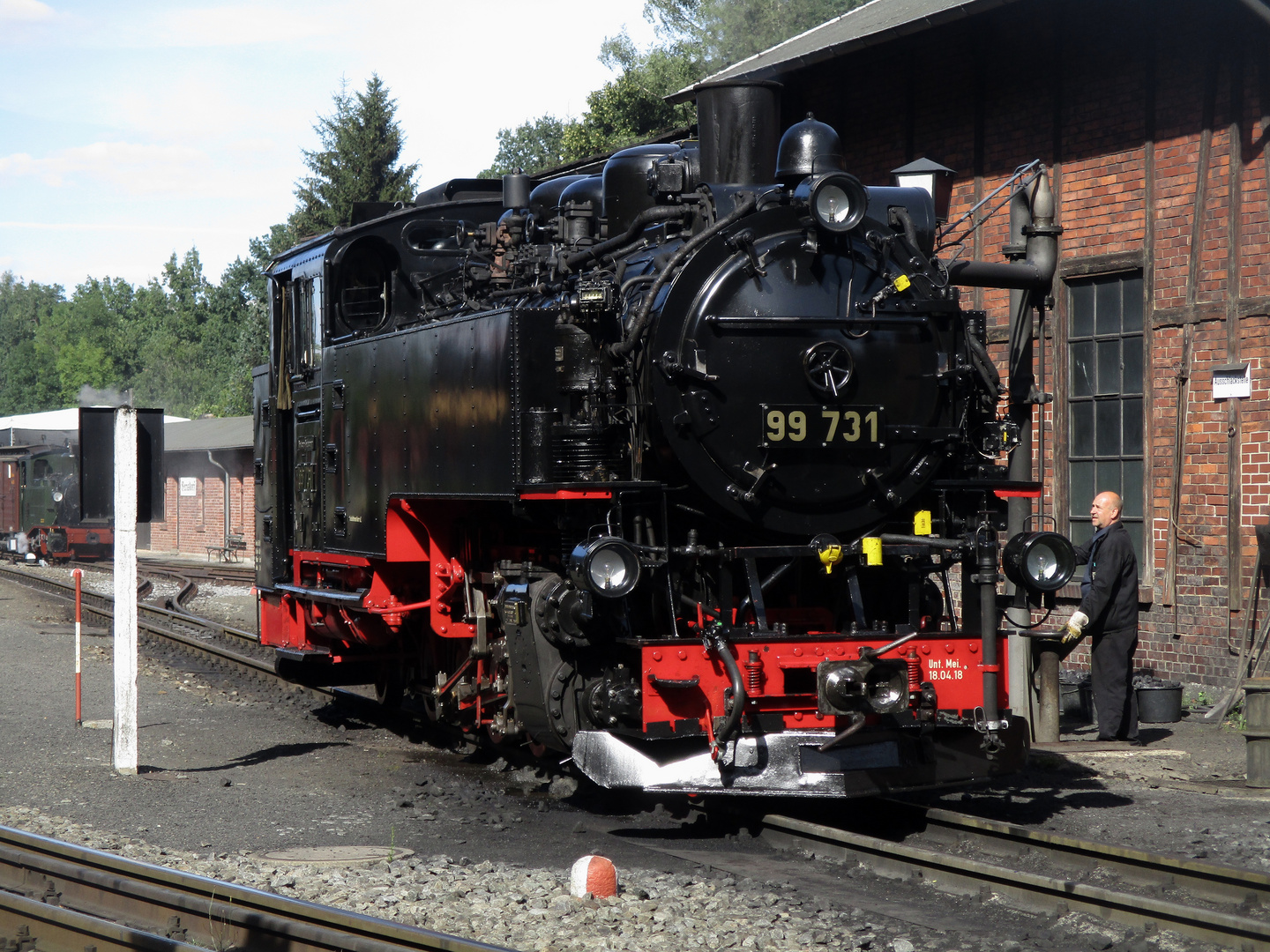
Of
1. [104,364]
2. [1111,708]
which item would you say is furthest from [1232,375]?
[104,364]

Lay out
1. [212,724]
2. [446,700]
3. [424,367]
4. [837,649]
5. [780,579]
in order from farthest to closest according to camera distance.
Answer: [212,724]
[446,700]
[424,367]
[780,579]
[837,649]

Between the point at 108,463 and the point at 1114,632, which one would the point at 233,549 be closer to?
the point at 108,463

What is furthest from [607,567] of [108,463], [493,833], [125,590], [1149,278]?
[1149,278]

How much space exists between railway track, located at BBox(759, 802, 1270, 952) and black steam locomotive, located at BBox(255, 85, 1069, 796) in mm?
263

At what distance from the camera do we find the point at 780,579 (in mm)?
6461

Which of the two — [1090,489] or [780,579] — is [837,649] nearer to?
[780,579]

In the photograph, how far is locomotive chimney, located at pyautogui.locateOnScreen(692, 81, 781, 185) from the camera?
6.85 metres

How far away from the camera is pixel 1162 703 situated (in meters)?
8.92

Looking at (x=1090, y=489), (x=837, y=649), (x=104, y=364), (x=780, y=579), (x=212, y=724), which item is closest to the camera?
(x=837, y=649)

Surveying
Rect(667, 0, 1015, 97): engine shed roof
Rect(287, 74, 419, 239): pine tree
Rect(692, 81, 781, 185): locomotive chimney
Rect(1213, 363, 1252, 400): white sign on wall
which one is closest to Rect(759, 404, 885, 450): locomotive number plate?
Rect(692, 81, 781, 185): locomotive chimney

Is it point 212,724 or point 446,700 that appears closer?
point 446,700

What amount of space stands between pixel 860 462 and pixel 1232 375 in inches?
184

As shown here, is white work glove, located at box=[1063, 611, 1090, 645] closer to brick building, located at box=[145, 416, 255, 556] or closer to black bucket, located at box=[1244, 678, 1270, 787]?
black bucket, located at box=[1244, 678, 1270, 787]

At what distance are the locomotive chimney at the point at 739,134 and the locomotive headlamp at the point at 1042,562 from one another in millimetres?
2282
